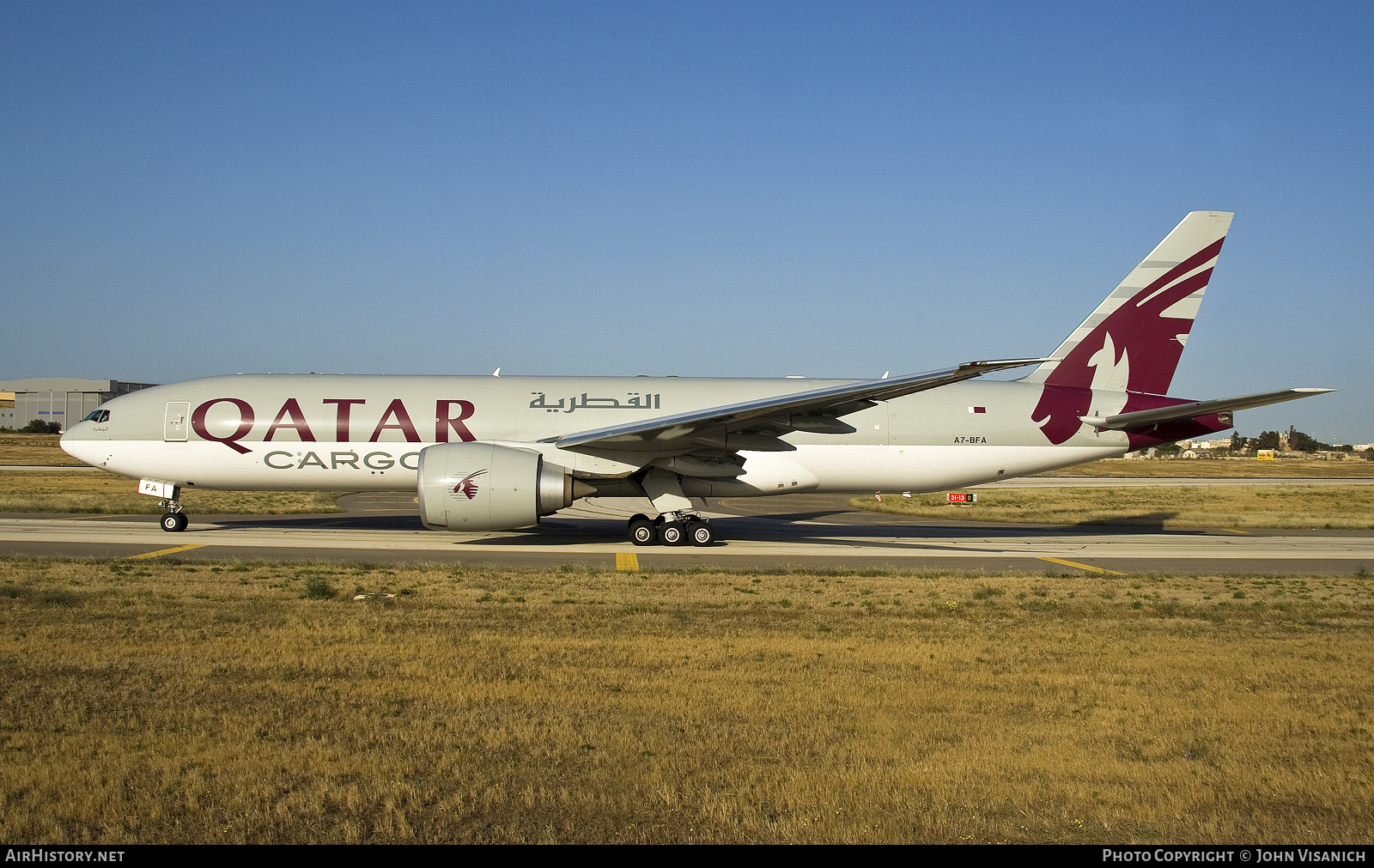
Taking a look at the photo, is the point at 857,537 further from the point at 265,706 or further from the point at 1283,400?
the point at 265,706

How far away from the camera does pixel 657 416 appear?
67.5 ft

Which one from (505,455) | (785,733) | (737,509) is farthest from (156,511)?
(785,733)

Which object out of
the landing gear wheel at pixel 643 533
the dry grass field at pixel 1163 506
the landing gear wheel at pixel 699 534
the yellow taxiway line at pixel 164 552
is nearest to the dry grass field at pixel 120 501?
the yellow taxiway line at pixel 164 552

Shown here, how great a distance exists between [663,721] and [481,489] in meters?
11.3

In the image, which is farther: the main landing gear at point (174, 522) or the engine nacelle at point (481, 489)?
the main landing gear at point (174, 522)

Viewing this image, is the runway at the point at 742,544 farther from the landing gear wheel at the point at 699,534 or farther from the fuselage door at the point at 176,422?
the fuselage door at the point at 176,422

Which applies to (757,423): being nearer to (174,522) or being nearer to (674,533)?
(674,533)

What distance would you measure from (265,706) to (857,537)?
1686cm

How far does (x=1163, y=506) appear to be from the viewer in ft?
111

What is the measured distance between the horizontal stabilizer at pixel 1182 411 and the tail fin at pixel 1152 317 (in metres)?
1.16

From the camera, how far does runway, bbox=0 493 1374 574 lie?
1675cm

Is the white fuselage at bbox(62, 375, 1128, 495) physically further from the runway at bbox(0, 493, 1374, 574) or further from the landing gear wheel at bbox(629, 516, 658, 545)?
the runway at bbox(0, 493, 1374, 574)

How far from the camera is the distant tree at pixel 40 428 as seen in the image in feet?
384

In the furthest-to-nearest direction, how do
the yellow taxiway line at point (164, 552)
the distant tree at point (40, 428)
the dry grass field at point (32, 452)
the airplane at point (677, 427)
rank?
the distant tree at point (40, 428), the dry grass field at point (32, 452), the airplane at point (677, 427), the yellow taxiway line at point (164, 552)
